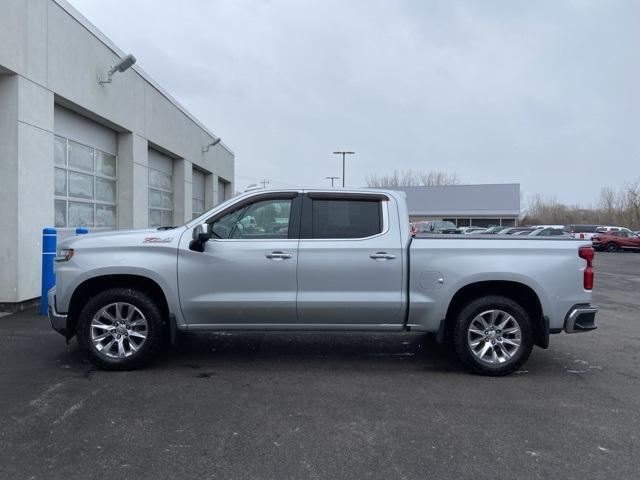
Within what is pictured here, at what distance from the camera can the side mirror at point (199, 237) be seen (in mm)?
5453

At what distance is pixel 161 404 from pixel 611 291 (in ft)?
40.5

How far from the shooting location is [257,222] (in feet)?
19.1

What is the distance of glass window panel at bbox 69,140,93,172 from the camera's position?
451 inches

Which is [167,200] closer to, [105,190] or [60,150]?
[105,190]

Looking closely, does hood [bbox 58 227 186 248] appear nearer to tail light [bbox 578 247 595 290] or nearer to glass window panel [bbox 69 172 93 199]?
tail light [bbox 578 247 595 290]

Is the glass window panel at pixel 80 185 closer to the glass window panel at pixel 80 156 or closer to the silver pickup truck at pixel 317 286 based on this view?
the glass window panel at pixel 80 156

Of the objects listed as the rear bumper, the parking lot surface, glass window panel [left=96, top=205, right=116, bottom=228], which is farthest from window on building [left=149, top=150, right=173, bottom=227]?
the rear bumper

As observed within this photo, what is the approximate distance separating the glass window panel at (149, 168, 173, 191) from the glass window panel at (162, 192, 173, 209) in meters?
0.24

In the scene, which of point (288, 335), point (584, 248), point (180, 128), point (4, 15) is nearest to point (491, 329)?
point (584, 248)

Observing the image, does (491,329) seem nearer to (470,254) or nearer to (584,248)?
(470,254)

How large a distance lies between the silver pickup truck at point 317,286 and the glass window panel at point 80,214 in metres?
6.49

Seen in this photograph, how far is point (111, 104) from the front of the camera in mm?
12438

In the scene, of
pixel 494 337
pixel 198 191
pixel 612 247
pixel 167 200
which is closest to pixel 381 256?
pixel 494 337

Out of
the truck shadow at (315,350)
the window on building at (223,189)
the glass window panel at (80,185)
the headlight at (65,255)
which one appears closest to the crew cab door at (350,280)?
the truck shadow at (315,350)
